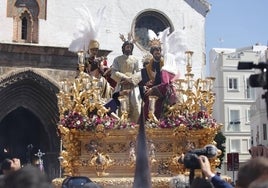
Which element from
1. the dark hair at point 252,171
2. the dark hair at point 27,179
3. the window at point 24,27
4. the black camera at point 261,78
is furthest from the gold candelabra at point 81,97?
the window at point 24,27

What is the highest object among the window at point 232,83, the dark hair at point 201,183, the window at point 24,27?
the window at point 232,83

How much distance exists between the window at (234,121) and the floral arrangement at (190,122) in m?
35.1

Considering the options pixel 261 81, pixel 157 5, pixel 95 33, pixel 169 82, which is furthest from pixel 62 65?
pixel 261 81

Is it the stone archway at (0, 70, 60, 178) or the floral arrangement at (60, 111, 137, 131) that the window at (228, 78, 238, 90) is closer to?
the stone archway at (0, 70, 60, 178)

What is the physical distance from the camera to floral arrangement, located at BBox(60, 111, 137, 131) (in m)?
10.9

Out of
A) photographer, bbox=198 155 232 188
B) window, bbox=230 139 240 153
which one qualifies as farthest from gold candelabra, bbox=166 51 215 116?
window, bbox=230 139 240 153

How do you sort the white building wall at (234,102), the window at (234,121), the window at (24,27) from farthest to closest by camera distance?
the window at (234,121)
the white building wall at (234,102)
the window at (24,27)

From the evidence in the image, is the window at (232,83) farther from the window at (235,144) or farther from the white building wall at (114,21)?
the white building wall at (114,21)

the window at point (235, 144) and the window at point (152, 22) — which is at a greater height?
the window at point (152, 22)

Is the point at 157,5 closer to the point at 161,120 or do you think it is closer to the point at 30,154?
the point at 30,154

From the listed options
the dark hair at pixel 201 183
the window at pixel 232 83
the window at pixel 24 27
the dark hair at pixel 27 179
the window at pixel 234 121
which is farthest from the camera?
the window at pixel 232 83

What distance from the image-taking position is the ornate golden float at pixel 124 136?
10.9 metres

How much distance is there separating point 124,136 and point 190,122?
4.31 ft

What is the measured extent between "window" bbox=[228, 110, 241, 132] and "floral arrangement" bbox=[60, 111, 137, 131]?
3553cm
